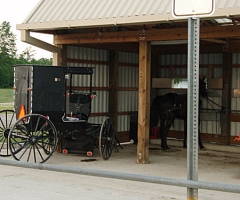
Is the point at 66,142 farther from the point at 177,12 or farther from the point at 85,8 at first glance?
the point at 177,12

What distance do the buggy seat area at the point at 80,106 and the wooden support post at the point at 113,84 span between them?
9.82 feet

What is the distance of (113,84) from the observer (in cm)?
1565

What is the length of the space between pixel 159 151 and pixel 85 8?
485 centimetres

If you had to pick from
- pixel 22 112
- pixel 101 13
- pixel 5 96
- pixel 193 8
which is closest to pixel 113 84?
pixel 22 112

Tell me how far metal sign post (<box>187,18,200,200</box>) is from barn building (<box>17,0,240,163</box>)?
5.53m

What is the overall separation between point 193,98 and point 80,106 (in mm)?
8835

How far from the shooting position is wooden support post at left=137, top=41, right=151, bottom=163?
12.0 m

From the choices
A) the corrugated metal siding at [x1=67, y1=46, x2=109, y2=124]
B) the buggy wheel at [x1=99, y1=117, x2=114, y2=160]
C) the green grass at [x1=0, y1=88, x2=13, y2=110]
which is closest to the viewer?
the buggy wheel at [x1=99, y1=117, x2=114, y2=160]

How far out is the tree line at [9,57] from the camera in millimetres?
59656

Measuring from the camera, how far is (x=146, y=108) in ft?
39.9

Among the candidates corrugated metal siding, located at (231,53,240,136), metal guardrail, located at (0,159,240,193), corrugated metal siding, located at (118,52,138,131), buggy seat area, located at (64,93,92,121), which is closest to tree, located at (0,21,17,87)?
corrugated metal siding, located at (118,52,138,131)

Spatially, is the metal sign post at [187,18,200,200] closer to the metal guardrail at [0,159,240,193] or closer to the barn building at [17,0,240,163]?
the metal guardrail at [0,159,240,193]

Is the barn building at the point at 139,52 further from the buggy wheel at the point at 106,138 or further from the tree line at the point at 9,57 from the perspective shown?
the tree line at the point at 9,57

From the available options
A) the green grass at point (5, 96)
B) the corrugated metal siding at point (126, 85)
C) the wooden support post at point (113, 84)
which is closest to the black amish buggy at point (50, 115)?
the wooden support post at point (113, 84)
